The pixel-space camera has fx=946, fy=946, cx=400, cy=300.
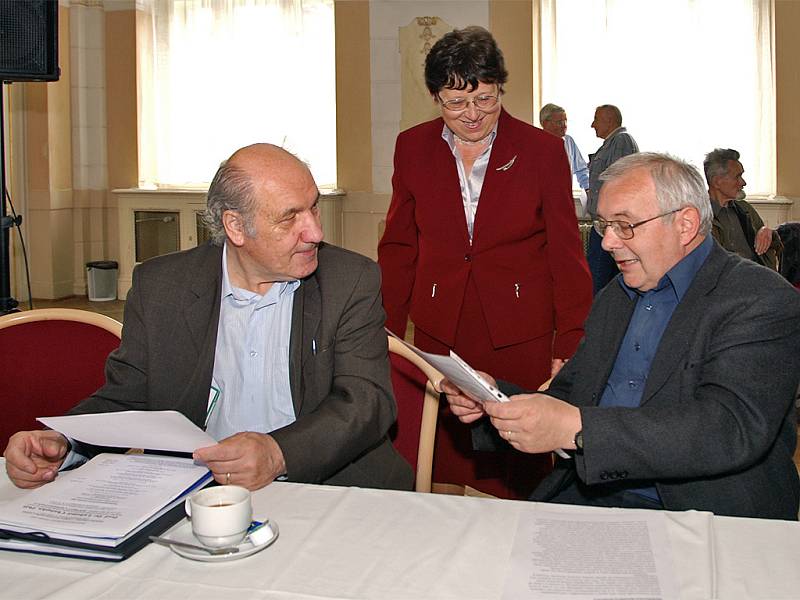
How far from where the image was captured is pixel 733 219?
17.5ft

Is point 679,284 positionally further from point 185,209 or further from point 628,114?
point 185,209

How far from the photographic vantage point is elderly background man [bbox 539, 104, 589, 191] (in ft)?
26.1

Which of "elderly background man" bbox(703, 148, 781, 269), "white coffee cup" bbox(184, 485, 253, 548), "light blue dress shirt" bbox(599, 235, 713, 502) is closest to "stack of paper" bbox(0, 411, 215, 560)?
"white coffee cup" bbox(184, 485, 253, 548)

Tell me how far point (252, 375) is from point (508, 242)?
1.09 meters

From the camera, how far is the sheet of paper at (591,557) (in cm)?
130

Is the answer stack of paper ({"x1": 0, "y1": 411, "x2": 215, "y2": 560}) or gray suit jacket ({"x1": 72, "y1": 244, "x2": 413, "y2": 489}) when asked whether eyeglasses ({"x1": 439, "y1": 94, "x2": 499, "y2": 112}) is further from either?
stack of paper ({"x1": 0, "y1": 411, "x2": 215, "y2": 560})

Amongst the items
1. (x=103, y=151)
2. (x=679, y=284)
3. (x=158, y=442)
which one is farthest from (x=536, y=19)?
(x=158, y=442)

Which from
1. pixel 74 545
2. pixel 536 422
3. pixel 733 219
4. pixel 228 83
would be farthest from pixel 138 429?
pixel 228 83

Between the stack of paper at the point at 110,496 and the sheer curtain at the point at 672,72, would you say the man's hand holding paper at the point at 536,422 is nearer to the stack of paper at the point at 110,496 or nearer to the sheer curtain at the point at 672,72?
the stack of paper at the point at 110,496

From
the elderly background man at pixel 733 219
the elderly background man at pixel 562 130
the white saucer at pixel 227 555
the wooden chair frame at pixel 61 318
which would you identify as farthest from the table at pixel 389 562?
the elderly background man at pixel 562 130

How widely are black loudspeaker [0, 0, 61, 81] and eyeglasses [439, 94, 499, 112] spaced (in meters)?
2.39

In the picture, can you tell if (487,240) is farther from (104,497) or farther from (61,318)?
(104,497)

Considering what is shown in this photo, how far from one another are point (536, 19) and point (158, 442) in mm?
7672

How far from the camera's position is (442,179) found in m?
2.98
